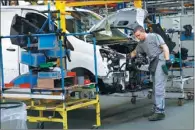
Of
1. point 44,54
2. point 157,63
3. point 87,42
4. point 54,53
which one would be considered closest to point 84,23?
point 87,42

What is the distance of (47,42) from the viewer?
262 inches

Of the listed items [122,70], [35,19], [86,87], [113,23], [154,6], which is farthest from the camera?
[154,6]

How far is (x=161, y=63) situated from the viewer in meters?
7.80

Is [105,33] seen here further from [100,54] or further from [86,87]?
[86,87]

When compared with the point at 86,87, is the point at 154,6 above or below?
above

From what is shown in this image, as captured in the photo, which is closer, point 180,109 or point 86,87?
point 86,87

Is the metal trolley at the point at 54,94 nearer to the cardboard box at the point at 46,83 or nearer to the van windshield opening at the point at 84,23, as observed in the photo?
the cardboard box at the point at 46,83

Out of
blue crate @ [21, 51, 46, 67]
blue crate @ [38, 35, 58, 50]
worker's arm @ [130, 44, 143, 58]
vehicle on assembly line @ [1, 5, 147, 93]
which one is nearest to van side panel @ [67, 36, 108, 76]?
vehicle on assembly line @ [1, 5, 147, 93]

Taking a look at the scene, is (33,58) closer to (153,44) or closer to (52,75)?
(52,75)

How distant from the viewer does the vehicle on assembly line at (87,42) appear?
7.94 meters

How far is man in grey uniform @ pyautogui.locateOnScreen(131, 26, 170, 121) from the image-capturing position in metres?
7.77

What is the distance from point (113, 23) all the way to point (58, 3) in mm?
2092

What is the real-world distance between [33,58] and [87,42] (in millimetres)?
1760

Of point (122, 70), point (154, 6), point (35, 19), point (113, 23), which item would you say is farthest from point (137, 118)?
point (154, 6)
